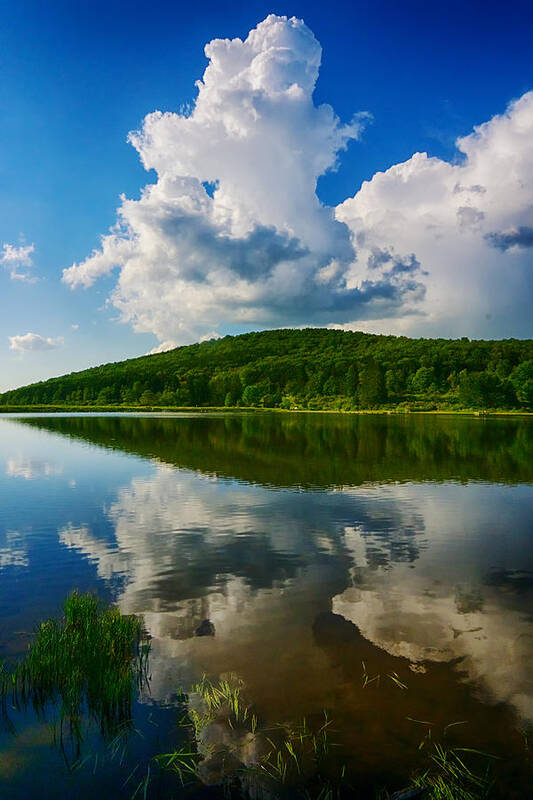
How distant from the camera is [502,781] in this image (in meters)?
7.17

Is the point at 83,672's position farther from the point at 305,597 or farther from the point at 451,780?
the point at 451,780

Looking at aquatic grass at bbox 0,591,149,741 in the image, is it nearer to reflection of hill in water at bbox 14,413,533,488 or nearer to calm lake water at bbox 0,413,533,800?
calm lake water at bbox 0,413,533,800

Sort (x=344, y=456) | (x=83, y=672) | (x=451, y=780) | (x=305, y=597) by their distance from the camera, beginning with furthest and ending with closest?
1. (x=344, y=456)
2. (x=305, y=597)
3. (x=83, y=672)
4. (x=451, y=780)

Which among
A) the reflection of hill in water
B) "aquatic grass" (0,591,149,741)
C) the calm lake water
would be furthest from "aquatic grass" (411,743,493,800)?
the reflection of hill in water

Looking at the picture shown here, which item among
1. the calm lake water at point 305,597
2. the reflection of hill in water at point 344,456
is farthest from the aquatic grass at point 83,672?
the reflection of hill in water at point 344,456

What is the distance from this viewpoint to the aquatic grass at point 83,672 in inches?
343

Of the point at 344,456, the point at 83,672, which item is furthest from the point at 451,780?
the point at 344,456

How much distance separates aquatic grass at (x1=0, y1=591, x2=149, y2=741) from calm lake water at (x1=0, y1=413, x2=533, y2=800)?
1.27 ft

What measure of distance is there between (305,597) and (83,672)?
243 inches

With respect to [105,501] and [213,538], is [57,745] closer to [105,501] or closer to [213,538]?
[213,538]

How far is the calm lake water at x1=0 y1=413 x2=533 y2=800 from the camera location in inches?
319

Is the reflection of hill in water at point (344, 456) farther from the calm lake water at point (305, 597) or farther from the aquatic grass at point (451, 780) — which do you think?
the aquatic grass at point (451, 780)

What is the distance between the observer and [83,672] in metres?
9.68

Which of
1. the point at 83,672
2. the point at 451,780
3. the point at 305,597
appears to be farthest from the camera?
the point at 305,597
